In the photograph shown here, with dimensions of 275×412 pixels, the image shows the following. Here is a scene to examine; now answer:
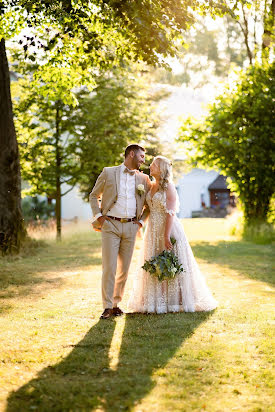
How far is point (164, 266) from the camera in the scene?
8.02 meters

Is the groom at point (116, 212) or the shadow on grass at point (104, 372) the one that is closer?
the shadow on grass at point (104, 372)

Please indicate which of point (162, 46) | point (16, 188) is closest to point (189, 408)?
point (162, 46)

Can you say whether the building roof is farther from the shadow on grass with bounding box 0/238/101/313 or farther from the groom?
the groom

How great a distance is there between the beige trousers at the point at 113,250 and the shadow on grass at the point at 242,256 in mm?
4571

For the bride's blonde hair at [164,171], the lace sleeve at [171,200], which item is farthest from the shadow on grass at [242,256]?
the bride's blonde hair at [164,171]

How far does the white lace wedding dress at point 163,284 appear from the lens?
27.3ft

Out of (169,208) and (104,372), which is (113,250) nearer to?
(169,208)

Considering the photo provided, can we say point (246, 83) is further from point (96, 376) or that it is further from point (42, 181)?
point (96, 376)

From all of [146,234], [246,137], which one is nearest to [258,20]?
[246,137]

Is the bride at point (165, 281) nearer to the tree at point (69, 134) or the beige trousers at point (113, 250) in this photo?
the beige trousers at point (113, 250)

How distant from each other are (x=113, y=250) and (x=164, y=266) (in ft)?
2.38

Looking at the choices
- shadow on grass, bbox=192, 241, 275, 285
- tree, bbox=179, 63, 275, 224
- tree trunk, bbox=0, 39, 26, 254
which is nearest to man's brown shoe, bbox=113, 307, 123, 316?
shadow on grass, bbox=192, 241, 275, 285

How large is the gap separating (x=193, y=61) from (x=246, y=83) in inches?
1004

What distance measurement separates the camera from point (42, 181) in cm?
2183
